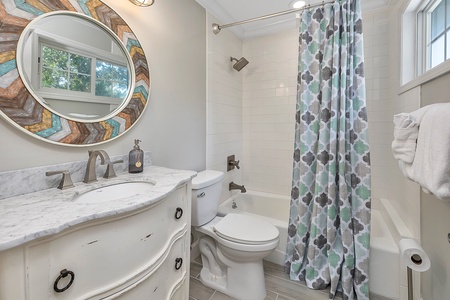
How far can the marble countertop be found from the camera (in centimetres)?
55

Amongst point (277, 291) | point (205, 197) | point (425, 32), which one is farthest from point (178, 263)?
point (425, 32)

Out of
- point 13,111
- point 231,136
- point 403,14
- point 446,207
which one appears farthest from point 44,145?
point 403,14

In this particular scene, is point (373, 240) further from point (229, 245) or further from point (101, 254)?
point (101, 254)

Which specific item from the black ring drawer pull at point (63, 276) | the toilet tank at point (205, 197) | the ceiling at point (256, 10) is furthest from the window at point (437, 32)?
the black ring drawer pull at point (63, 276)

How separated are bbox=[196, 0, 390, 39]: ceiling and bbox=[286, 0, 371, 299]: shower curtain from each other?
0.46 meters

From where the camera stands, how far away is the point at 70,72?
1072 millimetres

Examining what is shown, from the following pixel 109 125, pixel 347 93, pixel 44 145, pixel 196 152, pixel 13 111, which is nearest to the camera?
pixel 13 111

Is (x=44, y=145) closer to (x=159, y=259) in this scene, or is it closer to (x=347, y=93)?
(x=159, y=259)

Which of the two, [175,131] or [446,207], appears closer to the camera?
[446,207]

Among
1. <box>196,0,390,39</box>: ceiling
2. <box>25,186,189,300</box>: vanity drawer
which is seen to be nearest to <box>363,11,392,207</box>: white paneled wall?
<box>196,0,390,39</box>: ceiling

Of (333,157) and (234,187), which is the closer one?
(333,157)

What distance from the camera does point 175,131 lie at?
1.69 metres

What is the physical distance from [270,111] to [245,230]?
152 cm

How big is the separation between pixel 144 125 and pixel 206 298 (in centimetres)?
132
